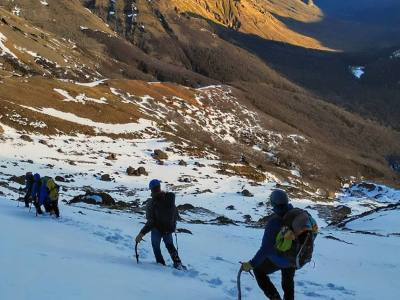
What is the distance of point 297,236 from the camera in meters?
7.86

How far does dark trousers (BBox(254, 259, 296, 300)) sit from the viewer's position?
27.3 feet

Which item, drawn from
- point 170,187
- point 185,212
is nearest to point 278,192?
point 185,212

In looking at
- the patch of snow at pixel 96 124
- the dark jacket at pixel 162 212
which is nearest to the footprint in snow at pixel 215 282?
the dark jacket at pixel 162 212

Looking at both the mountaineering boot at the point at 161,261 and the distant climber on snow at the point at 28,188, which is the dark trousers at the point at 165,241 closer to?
the mountaineering boot at the point at 161,261

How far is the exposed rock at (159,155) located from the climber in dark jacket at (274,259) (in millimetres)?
60246

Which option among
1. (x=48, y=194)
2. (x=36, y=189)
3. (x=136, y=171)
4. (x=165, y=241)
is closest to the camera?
(x=165, y=241)

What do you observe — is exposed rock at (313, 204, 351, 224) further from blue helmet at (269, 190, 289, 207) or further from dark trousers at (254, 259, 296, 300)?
blue helmet at (269, 190, 289, 207)

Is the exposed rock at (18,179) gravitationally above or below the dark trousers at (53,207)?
below

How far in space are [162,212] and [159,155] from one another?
190 feet

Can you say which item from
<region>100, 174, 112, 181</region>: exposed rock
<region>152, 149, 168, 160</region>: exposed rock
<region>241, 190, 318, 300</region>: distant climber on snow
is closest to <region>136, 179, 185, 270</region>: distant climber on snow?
<region>241, 190, 318, 300</region>: distant climber on snow

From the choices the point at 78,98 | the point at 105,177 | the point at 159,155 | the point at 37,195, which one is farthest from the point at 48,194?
the point at 78,98

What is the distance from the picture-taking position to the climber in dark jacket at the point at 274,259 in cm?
820

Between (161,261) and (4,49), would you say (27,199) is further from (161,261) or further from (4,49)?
(4,49)

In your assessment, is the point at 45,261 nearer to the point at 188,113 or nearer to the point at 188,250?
the point at 188,250
